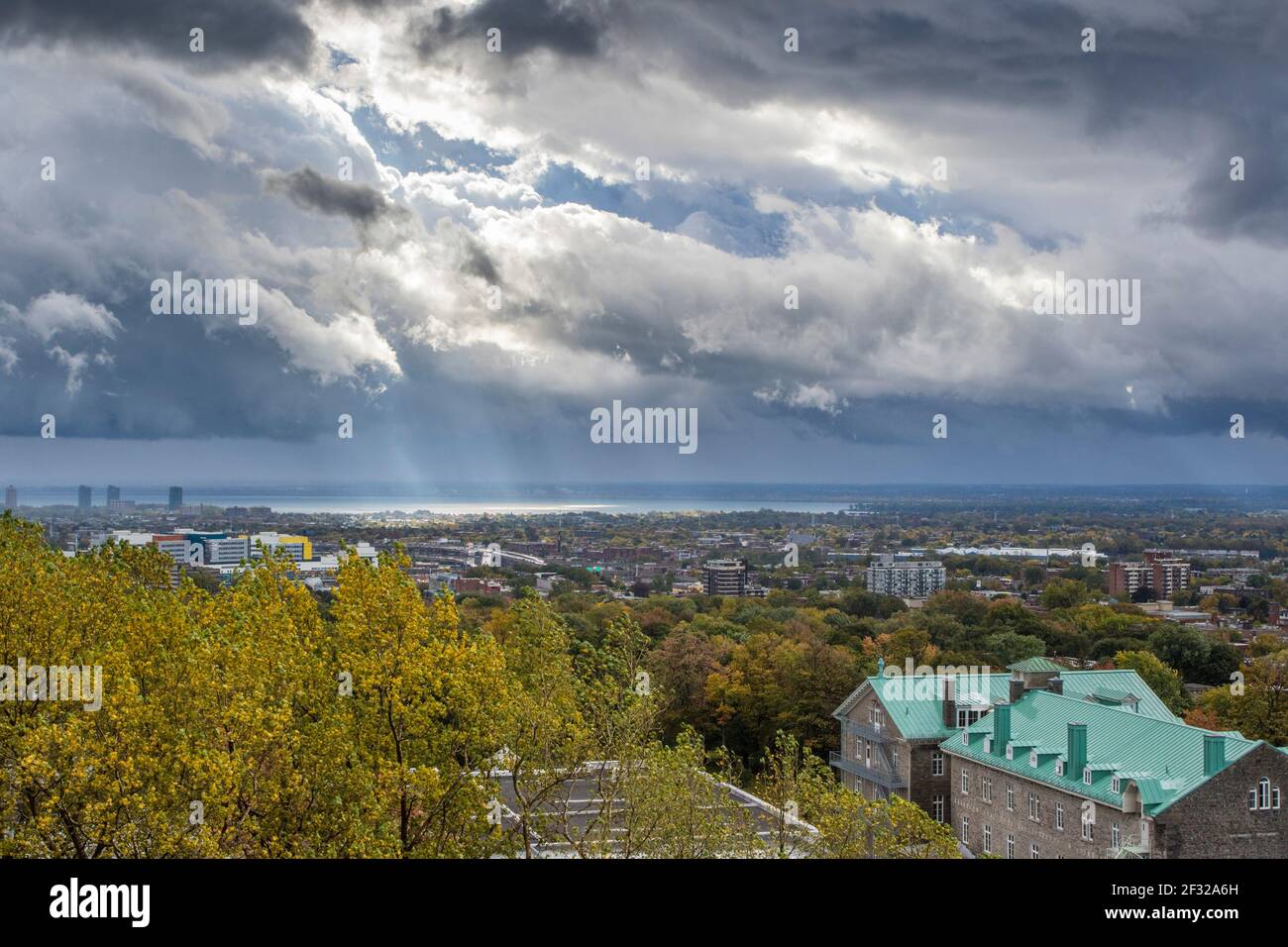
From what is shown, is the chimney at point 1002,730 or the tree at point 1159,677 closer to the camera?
the chimney at point 1002,730

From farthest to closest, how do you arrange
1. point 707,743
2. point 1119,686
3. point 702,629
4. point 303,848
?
1. point 702,629
2. point 707,743
3. point 1119,686
4. point 303,848

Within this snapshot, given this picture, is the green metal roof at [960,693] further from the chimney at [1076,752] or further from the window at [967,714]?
the chimney at [1076,752]

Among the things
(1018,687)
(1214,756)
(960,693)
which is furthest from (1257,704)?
(1214,756)

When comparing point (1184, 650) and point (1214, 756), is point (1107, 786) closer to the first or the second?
point (1214, 756)

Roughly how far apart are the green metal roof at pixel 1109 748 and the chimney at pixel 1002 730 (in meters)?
0.12

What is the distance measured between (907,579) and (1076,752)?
40.0 m

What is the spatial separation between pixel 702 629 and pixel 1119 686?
18132 mm

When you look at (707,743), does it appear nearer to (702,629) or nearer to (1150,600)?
(702,629)

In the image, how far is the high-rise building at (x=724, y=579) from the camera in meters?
59.6

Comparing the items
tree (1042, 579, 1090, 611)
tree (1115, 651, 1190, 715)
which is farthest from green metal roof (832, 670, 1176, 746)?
tree (1042, 579, 1090, 611)

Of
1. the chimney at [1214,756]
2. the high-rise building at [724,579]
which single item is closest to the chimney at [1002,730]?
the chimney at [1214,756]

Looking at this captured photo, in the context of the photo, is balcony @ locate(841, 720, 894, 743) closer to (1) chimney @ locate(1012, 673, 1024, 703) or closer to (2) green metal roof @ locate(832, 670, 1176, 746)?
(2) green metal roof @ locate(832, 670, 1176, 746)
